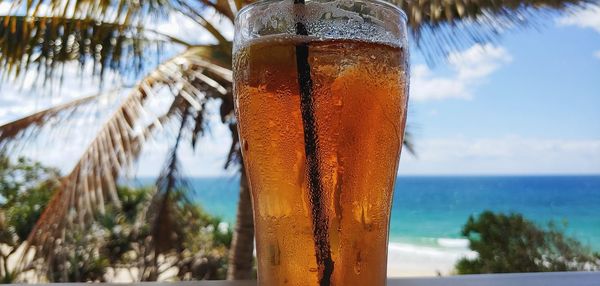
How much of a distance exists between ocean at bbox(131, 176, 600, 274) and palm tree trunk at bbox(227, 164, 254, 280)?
10467 millimetres

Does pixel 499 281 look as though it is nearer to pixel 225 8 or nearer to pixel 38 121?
pixel 225 8

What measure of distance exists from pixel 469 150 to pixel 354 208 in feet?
89.6

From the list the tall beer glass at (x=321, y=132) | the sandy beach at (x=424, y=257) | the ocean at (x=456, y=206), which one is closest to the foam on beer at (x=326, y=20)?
the tall beer glass at (x=321, y=132)

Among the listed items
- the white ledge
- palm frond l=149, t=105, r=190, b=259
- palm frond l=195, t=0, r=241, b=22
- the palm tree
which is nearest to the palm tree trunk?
the palm tree

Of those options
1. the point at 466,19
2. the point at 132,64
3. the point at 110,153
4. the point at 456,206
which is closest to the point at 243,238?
the point at 110,153

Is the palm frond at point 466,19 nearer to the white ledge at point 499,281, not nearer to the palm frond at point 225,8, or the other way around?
the palm frond at point 225,8

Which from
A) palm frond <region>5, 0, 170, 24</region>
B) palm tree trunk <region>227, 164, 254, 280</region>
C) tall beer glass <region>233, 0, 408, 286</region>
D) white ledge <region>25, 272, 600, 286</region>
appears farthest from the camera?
palm tree trunk <region>227, 164, 254, 280</region>

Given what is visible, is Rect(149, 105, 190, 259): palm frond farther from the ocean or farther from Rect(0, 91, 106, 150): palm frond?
the ocean

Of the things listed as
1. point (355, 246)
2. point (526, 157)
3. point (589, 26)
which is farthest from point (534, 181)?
point (355, 246)

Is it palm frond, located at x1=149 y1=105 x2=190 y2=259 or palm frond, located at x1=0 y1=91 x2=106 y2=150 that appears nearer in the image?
palm frond, located at x1=0 y1=91 x2=106 y2=150

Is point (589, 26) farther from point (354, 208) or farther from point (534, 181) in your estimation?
point (354, 208)

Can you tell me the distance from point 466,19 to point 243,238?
1948 millimetres

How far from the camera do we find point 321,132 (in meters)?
0.57

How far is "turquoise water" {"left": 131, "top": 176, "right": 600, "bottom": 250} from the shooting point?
1873 centimetres
